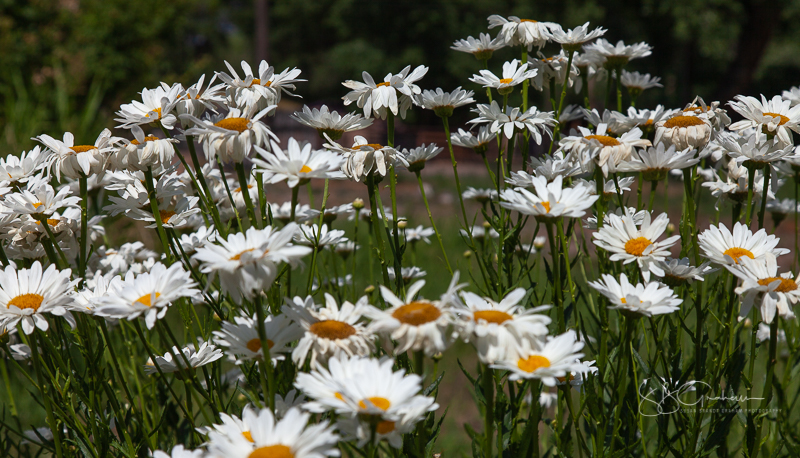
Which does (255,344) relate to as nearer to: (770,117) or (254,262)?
(254,262)

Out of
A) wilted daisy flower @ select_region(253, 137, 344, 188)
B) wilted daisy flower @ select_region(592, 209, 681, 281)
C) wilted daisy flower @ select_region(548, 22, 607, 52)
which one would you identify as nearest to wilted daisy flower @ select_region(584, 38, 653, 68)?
wilted daisy flower @ select_region(548, 22, 607, 52)

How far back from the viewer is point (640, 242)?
135cm

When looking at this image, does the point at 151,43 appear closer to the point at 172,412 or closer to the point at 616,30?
the point at 172,412

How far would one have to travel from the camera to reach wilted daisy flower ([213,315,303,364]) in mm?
1087

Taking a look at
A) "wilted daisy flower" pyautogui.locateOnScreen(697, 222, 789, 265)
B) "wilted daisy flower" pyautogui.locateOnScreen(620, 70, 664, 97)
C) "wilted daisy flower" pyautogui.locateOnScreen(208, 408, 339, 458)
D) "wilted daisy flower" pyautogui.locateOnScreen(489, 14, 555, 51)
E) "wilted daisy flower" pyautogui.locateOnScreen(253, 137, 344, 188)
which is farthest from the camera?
"wilted daisy flower" pyautogui.locateOnScreen(620, 70, 664, 97)

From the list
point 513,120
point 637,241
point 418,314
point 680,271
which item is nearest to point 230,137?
point 418,314

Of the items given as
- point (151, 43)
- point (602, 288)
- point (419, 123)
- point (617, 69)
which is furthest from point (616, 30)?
point (602, 288)

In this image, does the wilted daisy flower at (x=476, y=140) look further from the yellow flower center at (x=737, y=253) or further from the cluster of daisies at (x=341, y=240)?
the yellow flower center at (x=737, y=253)

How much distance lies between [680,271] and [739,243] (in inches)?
5.6

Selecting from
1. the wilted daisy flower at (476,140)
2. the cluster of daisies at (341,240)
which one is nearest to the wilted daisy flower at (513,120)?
the cluster of daisies at (341,240)

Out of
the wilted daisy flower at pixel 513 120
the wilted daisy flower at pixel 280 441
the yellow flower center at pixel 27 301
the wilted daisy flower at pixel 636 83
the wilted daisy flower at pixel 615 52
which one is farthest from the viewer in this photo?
the wilted daisy flower at pixel 636 83

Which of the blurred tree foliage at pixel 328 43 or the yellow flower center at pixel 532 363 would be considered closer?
the yellow flower center at pixel 532 363

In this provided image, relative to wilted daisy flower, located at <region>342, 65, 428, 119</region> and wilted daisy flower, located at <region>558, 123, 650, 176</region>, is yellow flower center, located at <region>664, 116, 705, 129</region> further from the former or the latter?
wilted daisy flower, located at <region>342, 65, 428, 119</region>

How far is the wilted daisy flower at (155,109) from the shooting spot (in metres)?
1.39
